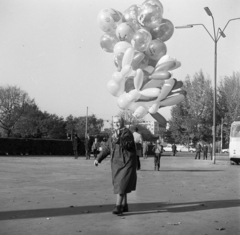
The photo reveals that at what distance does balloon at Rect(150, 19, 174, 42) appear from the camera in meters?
20.0

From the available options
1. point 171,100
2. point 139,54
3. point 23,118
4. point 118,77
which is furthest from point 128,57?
point 23,118

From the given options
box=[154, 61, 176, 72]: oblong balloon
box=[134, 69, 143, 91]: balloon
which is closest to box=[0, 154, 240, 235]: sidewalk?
box=[134, 69, 143, 91]: balloon

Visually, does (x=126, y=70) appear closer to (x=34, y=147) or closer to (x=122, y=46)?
(x=122, y=46)

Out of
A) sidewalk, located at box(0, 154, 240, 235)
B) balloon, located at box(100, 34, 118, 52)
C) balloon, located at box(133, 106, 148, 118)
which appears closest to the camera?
sidewalk, located at box(0, 154, 240, 235)

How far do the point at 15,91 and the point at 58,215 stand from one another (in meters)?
55.7

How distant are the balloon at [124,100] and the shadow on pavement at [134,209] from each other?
39.1 feet

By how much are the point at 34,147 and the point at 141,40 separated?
613 inches

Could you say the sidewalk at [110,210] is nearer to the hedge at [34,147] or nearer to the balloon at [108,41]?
the balloon at [108,41]

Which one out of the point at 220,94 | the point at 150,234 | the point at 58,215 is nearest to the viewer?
the point at 150,234

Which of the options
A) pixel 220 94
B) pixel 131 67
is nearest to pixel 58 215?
pixel 131 67

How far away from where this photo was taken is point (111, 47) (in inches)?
806

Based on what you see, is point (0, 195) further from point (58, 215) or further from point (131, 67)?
point (131, 67)

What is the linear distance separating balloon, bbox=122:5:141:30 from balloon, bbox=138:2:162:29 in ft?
0.79

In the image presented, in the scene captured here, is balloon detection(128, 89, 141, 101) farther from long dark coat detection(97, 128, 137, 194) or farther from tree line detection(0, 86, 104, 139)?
tree line detection(0, 86, 104, 139)
